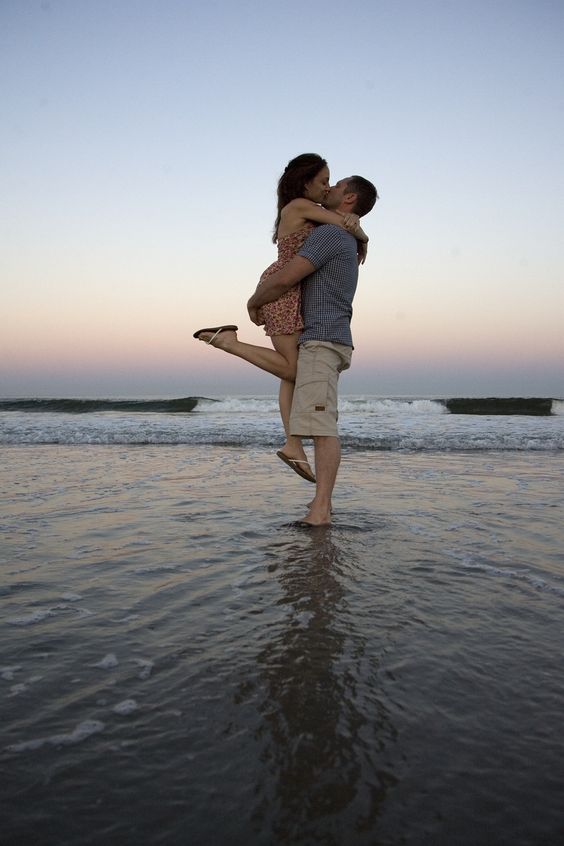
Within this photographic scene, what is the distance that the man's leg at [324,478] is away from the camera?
11.2 feet

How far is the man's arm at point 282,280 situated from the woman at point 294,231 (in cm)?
5

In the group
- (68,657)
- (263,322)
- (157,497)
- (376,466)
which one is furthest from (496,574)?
(376,466)

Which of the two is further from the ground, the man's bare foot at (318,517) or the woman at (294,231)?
the woman at (294,231)

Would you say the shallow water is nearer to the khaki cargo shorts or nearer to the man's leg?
the man's leg

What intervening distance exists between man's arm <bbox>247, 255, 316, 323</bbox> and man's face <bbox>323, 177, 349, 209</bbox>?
562mm

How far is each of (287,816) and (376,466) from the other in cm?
542

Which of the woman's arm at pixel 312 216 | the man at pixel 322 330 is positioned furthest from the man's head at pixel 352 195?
the man at pixel 322 330

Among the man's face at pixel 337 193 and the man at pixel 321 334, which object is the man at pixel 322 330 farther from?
the man's face at pixel 337 193

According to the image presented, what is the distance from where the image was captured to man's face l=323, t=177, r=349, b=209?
376 cm

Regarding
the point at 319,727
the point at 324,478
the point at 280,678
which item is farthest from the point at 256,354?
the point at 319,727

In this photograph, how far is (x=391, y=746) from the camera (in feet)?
3.84

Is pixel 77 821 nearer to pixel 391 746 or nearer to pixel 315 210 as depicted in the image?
pixel 391 746

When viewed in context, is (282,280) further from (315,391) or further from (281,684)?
(281,684)

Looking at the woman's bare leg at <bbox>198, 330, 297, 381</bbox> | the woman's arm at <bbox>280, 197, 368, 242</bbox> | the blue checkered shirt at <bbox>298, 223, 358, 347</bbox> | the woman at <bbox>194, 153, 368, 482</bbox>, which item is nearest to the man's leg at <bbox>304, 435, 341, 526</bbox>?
the woman at <bbox>194, 153, 368, 482</bbox>
